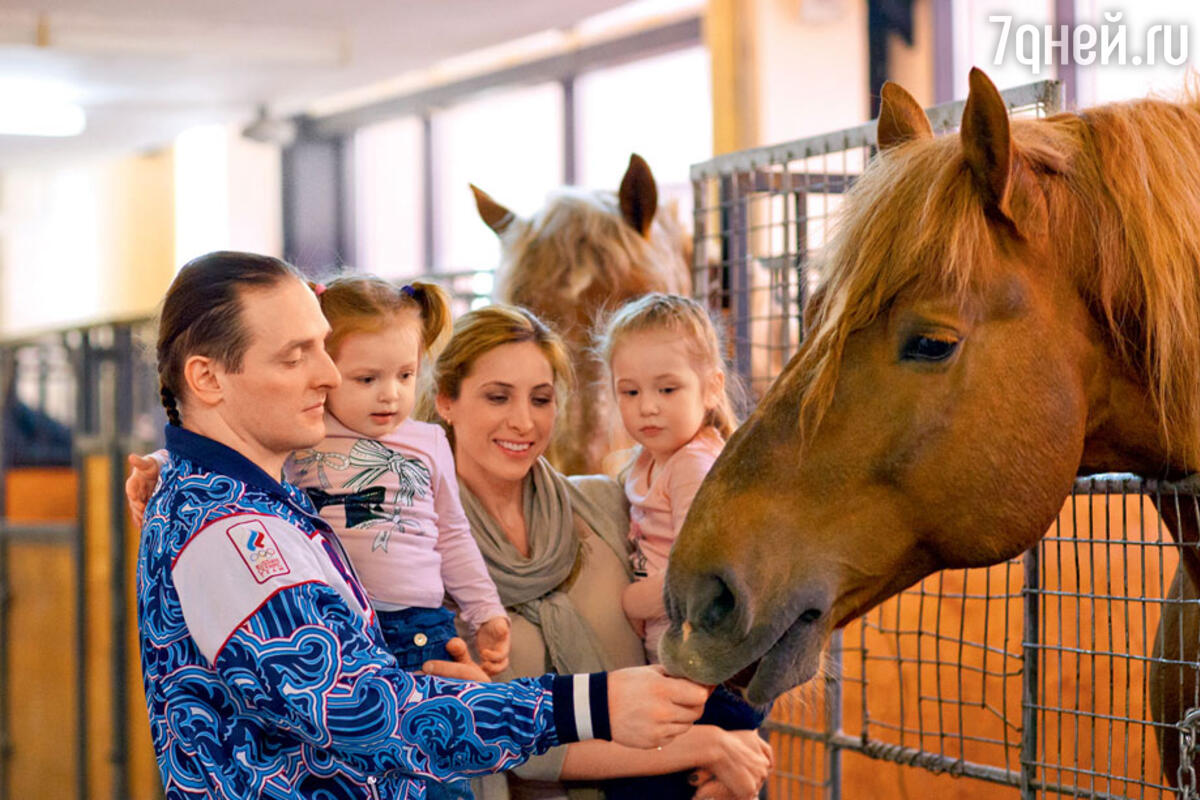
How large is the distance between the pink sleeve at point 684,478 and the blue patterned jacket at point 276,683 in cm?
46

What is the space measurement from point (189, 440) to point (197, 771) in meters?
0.31

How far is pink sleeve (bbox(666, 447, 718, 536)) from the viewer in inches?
63.9

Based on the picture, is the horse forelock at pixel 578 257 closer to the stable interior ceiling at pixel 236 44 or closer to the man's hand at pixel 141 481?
the man's hand at pixel 141 481

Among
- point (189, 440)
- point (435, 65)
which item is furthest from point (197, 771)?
point (435, 65)

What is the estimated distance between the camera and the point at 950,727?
2.10m

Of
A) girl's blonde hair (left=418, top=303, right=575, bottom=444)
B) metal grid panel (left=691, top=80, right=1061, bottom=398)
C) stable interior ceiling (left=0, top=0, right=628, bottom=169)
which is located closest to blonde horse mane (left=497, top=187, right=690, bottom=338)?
metal grid panel (left=691, top=80, right=1061, bottom=398)

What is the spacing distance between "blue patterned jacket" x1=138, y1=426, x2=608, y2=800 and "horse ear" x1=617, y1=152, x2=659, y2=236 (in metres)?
1.32

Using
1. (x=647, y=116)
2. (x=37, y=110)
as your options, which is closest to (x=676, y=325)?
(x=647, y=116)

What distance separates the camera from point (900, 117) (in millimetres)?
1379

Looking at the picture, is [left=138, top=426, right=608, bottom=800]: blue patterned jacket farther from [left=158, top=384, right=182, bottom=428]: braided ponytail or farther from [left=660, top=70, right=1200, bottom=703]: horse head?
[left=660, top=70, right=1200, bottom=703]: horse head

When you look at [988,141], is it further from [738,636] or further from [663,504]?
[663,504]

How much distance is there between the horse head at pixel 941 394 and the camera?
1.16m

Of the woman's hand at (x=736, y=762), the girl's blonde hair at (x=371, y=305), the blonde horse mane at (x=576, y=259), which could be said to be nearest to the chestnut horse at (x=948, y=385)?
the woman's hand at (x=736, y=762)

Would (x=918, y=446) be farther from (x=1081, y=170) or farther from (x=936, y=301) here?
(x=1081, y=170)
